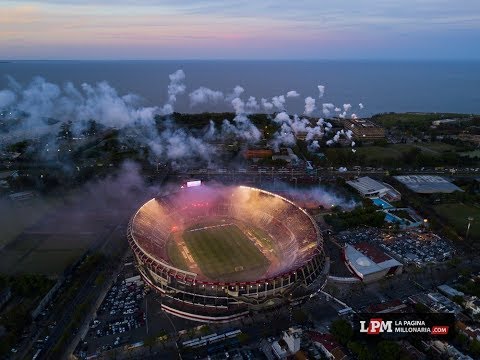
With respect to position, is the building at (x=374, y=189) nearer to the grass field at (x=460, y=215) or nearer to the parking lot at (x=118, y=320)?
the grass field at (x=460, y=215)

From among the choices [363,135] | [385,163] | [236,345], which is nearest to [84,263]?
[236,345]

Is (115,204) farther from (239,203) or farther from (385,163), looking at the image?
(385,163)

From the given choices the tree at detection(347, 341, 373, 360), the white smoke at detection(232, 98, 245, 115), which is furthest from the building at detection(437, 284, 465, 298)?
the white smoke at detection(232, 98, 245, 115)

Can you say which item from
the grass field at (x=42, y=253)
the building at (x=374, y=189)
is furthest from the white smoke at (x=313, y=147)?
the grass field at (x=42, y=253)

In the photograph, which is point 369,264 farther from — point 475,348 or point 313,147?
point 313,147

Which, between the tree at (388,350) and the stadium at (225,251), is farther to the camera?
the stadium at (225,251)
